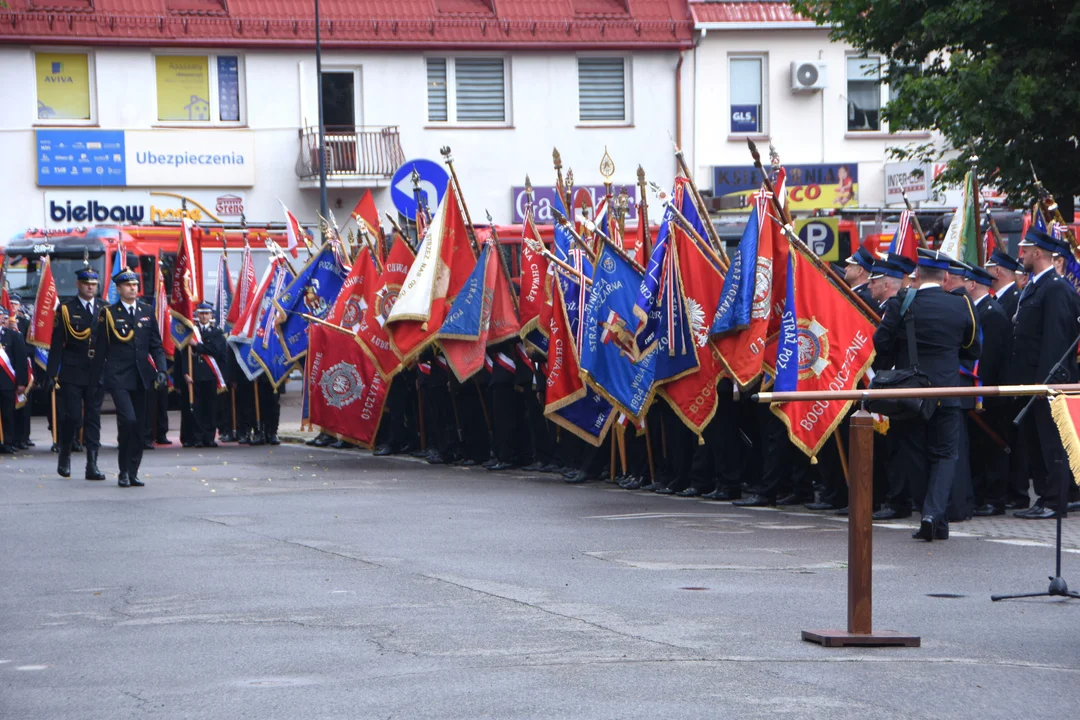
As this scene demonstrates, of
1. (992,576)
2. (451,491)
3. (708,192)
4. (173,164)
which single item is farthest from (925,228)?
(992,576)

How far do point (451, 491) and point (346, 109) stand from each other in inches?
936

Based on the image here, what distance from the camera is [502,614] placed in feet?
26.7

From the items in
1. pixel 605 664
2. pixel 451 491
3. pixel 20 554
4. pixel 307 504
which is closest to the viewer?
pixel 605 664

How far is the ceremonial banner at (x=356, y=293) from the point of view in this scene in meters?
19.5

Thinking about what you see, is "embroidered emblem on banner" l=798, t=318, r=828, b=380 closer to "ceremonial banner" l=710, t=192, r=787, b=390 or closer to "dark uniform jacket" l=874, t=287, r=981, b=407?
"ceremonial banner" l=710, t=192, r=787, b=390

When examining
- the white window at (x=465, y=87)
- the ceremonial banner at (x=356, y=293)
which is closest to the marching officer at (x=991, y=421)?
the ceremonial banner at (x=356, y=293)

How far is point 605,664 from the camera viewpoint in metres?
6.83

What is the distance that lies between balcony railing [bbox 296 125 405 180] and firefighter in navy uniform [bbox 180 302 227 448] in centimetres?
1520

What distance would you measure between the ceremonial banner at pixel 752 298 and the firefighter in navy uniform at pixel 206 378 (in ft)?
33.6

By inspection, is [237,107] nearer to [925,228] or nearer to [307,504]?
[925,228]

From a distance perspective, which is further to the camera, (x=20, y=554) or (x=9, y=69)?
(x=9, y=69)

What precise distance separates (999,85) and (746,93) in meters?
18.7

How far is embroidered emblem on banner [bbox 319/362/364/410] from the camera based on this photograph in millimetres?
20156

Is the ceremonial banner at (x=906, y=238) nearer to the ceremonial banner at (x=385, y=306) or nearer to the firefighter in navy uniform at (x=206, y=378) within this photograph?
the ceremonial banner at (x=385, y=306)
